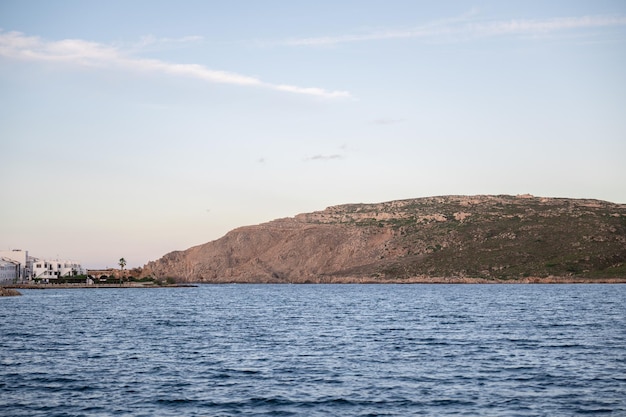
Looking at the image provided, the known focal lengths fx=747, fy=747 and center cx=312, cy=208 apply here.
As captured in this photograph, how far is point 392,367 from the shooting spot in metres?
45.8

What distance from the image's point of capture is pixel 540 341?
2367 inches

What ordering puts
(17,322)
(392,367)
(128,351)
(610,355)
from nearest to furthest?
(392,367), (610,355), (128,351), (17,322)

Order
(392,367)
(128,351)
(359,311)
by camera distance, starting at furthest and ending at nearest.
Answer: (359,311), (128,351), (392,367)

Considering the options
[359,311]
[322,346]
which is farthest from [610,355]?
[359,311]

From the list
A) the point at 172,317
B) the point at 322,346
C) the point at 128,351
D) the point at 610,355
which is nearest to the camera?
the point at 610,355

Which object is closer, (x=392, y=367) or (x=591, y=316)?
(x=392, y=367)

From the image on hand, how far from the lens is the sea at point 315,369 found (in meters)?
34.1

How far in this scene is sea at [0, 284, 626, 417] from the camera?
34.1 m

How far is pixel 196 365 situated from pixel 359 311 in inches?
2368

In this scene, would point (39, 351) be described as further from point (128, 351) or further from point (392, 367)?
point (392, 367)

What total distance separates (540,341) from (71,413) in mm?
39863

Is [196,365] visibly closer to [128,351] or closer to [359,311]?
[128,351]

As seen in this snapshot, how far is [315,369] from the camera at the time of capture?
148 ft

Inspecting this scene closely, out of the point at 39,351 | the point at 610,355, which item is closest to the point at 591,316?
the point at 610,355
